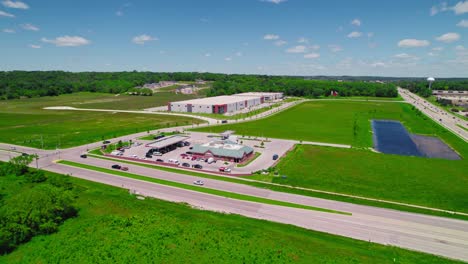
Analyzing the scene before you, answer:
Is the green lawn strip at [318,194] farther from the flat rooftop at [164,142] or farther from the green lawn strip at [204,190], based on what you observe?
the flat rooftop at [164,142]

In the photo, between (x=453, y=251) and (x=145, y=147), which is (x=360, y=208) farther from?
(x=145, y=147)

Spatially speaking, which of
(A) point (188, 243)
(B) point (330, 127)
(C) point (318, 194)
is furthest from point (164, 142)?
(B) point (330, 127)

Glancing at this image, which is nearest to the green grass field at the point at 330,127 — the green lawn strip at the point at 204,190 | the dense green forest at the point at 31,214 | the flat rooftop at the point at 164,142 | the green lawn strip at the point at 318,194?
the flat rooftop at the point at 164,142

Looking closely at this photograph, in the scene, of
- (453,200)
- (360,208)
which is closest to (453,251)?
(360,208)

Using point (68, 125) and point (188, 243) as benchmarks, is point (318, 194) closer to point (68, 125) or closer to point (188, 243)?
point (188, 243)

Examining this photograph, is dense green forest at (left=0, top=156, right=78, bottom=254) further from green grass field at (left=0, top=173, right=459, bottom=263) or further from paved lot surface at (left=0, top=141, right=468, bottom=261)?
paved lot surface at (left=0, top=141, right=468, bottom=261)
